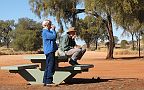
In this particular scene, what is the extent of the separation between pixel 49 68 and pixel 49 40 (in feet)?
2.71

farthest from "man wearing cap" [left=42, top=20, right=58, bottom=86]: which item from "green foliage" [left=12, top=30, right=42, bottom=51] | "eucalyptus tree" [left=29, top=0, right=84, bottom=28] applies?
"green foliage" [left=12, top=30, right=42, bottom=51]

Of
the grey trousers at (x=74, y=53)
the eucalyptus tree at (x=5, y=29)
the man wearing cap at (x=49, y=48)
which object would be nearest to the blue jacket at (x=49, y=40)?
the man wearing cap at (x=49, y=48)

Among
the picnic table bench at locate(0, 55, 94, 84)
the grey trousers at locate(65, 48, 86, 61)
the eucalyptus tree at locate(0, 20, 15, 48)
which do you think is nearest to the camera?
the picnic table bench at locate(0, 55, 94, 84)

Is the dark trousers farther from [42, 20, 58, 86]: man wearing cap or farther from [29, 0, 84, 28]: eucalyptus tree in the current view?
[29, 0, 84, 28]: eucalyptus tree

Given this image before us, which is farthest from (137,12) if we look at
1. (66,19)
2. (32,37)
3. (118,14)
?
(32,37)

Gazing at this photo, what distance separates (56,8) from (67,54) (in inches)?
1234

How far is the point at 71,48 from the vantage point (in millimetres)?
14406

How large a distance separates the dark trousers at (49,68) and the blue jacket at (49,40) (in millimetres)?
140

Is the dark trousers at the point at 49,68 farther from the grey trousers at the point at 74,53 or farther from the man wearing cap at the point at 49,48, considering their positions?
the grey trousers at the point at 74,53

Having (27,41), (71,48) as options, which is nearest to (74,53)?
(71,48)

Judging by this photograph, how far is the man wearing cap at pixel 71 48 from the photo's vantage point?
1414 centimetres

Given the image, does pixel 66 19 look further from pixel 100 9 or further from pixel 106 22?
pixel 100 9

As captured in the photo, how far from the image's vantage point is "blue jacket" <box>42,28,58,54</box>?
13.0 metres

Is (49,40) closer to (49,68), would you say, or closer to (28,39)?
(49,68)
